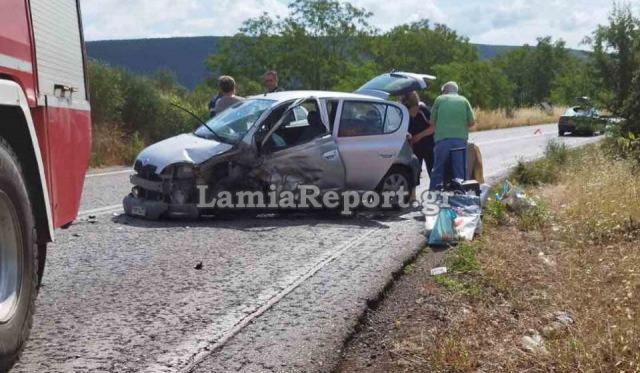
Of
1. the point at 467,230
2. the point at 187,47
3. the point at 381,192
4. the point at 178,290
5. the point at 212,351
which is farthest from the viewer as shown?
the point at 187,47

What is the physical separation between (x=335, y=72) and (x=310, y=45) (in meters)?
2.87

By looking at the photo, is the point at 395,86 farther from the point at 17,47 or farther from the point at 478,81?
the point at 478,81

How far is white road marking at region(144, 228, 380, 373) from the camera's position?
4.21 meters

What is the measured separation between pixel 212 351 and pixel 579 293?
260 centimetres

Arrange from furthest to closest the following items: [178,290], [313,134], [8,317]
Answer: [313,134], [178,290], [8,317]

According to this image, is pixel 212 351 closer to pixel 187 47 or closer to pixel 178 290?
pixel 178 290

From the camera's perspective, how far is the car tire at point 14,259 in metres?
3.70

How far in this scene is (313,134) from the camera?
9.74m

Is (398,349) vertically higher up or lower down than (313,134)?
lower down

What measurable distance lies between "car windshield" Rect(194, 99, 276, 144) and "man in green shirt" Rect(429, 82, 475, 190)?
234 centimetres

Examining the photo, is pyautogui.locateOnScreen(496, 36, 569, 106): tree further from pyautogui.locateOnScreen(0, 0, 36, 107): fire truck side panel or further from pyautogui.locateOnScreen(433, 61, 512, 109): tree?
pyautogui.locateOnScreen(0, 0, 36, 107): fire truck side panel

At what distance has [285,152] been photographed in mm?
9406

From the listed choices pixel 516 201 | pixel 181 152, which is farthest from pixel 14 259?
Result: pixel 516 201

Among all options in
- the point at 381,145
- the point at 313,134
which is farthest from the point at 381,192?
the point at 313,134
